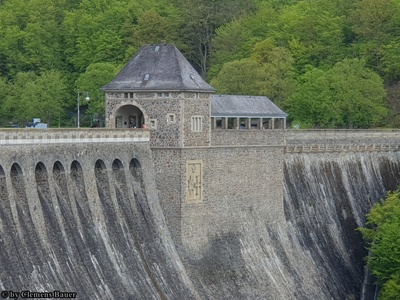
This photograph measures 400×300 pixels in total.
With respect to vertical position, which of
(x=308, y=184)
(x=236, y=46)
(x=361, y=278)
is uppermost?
(x=236, y=46)

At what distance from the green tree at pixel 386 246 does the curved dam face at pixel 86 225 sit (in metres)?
14.7

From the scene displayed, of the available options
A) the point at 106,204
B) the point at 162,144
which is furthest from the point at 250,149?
the point at 106,204

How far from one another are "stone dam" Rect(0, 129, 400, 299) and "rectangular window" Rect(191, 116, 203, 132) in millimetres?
1165

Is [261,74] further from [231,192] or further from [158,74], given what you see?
[158,74]

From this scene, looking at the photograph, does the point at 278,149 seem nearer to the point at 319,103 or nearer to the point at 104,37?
the point at 319,103

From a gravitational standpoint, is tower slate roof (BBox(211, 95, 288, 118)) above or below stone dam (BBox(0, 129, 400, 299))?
above

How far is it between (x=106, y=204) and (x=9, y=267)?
34.2 ft

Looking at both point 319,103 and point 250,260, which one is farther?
point 319,103

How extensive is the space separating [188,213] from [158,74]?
7682 mm

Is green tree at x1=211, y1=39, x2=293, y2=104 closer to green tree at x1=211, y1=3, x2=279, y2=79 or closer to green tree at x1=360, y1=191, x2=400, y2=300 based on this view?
green tree at x1=211, y1=3, x2=279, y2=79

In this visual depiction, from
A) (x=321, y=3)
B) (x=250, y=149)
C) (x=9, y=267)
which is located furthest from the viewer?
(x=321, y=3)

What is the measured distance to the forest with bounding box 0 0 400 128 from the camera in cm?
12138

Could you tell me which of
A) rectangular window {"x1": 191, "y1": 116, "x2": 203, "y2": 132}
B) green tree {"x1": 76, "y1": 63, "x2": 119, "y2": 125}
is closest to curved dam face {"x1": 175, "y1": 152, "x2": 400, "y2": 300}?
rectangular window {"x1": 191, "y1": 116, "x2": 203, "y2": 132}

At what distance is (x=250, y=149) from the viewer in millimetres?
85625
